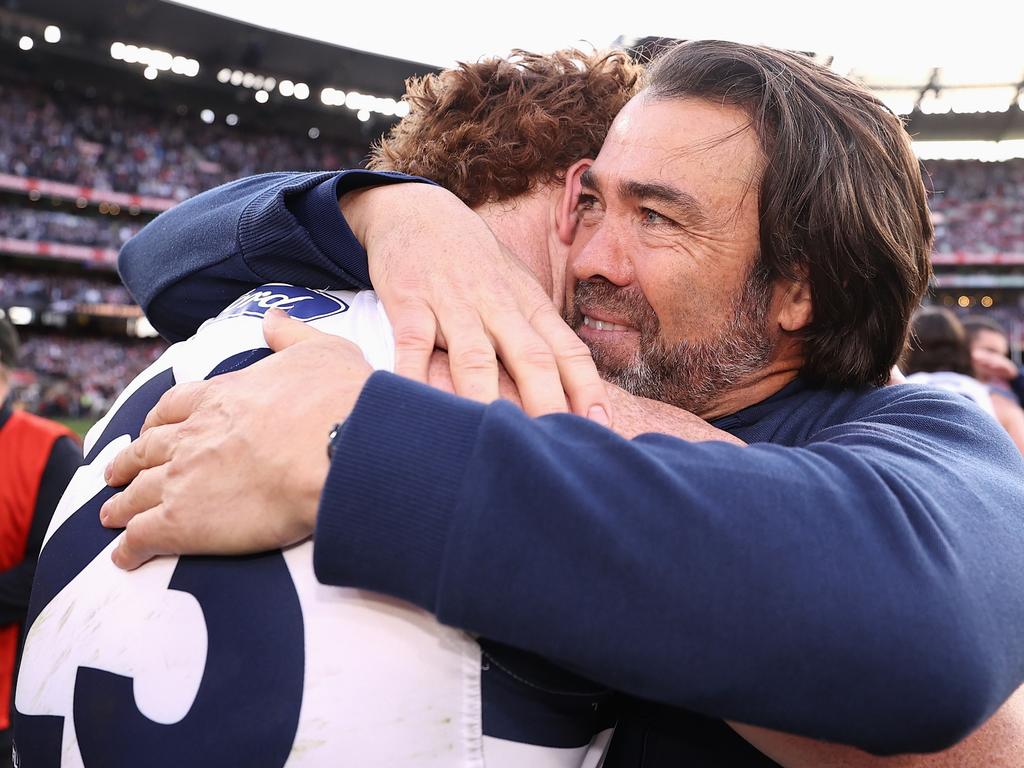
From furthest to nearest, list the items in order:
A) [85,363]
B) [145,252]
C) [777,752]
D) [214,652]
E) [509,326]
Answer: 1. [85,363]
2. [145,252]
3. [509,326]
4. [777,752]
5. [214,652]

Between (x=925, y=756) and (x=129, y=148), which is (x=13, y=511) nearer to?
(x=925, y=756)

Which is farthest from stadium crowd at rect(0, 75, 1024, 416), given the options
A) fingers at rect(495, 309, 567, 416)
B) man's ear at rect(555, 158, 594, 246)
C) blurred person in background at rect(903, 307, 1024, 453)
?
fingers at rect(495, 309, 567, 416)

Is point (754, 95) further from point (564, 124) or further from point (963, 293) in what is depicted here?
point (963, 293)

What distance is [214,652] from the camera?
1032 mm

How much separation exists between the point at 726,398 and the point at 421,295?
949 mm

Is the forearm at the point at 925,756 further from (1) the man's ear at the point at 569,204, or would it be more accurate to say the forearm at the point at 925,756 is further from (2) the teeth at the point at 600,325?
(1) the man's ear at the point at 569,204

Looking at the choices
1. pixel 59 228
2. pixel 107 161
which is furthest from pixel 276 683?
pixel 59 228

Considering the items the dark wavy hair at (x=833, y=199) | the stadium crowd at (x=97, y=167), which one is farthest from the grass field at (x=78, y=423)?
the dark wavy hair at (x=833, y=199)

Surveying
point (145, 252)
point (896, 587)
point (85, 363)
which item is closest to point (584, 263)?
point (145, 252)

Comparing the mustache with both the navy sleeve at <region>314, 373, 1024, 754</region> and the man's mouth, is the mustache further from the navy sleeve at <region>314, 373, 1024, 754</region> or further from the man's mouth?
the navy sleeve at <region>314, 373, 1024, 754</region>

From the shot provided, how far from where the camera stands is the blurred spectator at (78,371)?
2520 centimetres

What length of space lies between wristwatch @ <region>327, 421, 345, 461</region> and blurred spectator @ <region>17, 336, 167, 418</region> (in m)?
26.3

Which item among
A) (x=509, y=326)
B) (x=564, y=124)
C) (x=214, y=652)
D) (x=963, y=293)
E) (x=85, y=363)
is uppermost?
(x=564, y=124)

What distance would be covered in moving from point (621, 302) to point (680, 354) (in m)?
0.18
